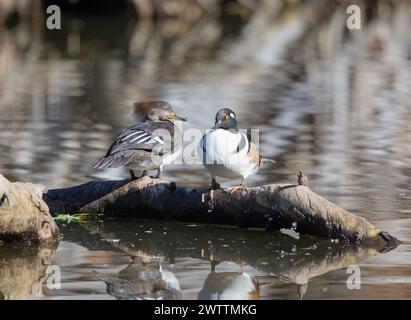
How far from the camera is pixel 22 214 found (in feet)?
25.1

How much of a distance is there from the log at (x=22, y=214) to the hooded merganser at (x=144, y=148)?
74 cm

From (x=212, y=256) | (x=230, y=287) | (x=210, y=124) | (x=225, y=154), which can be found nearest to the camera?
(x=230, y=287)

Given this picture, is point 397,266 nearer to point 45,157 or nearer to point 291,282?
point 291,282

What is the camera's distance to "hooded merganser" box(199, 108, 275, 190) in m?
7.95

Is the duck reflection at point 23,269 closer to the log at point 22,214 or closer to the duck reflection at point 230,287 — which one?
the log at point 22,214

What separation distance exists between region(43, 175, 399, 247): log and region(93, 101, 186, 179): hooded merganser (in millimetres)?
148

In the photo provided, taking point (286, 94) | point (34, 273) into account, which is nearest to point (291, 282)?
point (34, 273)

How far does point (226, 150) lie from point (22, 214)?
1.47 metres

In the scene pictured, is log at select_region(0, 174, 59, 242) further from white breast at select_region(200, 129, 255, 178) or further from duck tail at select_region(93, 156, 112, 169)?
white breast at select_region(200, 129, 255, 178)

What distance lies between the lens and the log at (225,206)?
Result: 772cm

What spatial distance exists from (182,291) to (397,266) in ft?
4.72

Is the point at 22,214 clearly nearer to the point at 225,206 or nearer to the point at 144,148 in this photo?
the point at 144,148

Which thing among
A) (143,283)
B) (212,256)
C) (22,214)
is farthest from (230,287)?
(22,214)

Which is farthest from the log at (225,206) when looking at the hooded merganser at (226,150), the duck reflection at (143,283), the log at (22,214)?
the duck reflection at (143,283)
